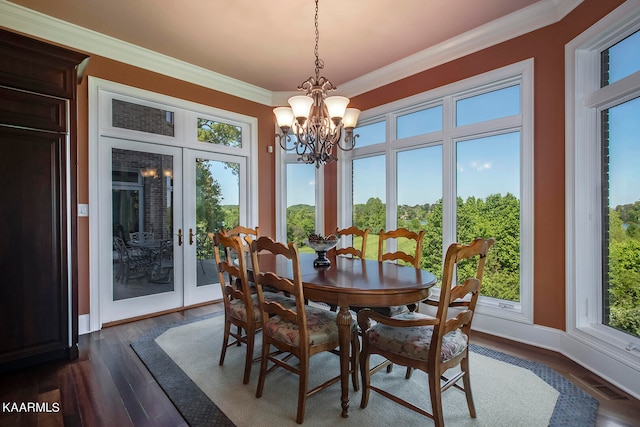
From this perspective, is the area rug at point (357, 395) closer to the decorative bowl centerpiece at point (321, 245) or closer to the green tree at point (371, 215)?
the decorative bowl centerpiece at point (321, 245)

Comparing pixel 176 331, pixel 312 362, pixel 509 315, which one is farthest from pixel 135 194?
pixel 509 315

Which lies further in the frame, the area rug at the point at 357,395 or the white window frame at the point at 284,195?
the white window frame at the point at 284,195

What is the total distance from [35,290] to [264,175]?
9.66ft

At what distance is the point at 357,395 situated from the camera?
81.9 inches

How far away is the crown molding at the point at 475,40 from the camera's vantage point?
2.72 m

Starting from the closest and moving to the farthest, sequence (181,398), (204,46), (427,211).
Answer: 1. (181,398)
2. (204,46)
3. (427,211)

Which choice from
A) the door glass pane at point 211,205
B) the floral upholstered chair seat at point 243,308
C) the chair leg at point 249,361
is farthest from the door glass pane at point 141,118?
the chair leg at point 249,361

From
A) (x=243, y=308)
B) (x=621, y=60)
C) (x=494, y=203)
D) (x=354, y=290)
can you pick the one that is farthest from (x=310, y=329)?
(x=621, y=60)

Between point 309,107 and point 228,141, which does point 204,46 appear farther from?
point 309,107

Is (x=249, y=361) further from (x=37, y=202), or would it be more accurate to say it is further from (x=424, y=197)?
(x=424, y=197)

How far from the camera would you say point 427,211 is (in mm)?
3730

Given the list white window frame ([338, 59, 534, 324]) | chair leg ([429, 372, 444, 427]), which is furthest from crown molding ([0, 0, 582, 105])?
chair leg ([429, 372, 444, 427])

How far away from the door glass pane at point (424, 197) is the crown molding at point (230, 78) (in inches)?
40.5

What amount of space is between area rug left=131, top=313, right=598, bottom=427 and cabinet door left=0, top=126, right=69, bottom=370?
2.50 ft
